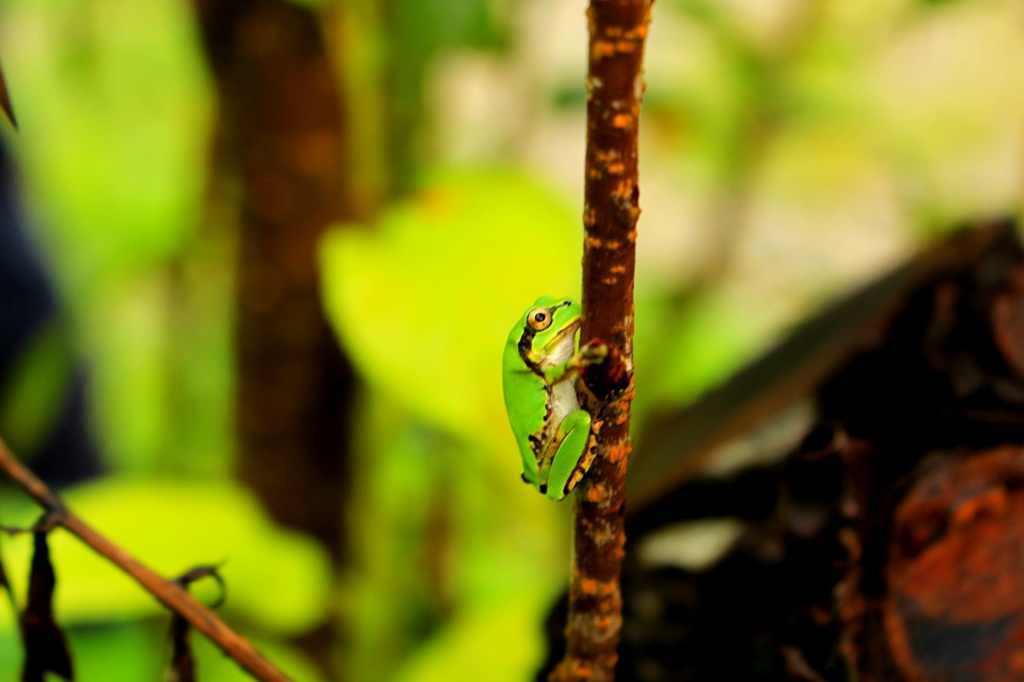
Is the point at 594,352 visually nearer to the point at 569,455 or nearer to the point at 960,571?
the point at 569,455

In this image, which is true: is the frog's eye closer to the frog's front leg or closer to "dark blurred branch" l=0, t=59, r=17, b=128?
the frog's front leg

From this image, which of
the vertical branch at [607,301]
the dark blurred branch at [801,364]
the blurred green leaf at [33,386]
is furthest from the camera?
the blurred green leaf at [33,386]

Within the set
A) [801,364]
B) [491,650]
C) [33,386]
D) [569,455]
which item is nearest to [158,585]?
[569,455]

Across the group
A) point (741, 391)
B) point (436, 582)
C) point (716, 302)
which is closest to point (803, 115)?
point (716, 302)

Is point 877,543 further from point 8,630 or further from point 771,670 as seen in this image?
point 8,630

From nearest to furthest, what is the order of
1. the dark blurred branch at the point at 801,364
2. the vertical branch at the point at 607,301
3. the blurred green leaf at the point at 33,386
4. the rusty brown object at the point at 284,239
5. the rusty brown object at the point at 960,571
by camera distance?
the vertical branch at the point at 607,301
the rusty brown object at the point at 960,571
the dark blurred branch at the point at 801,364
the rusty brown object at the point at 284,239
the blurred green leaf at the point at 33,386

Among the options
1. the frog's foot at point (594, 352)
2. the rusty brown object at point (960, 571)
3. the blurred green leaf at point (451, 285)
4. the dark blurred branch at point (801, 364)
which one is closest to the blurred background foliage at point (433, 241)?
the blurred green leaf at point (451, 285)

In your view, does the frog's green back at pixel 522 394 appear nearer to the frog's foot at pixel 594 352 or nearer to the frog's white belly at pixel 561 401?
the frog's white belly at pixel 561 401
